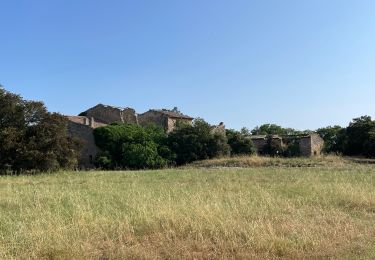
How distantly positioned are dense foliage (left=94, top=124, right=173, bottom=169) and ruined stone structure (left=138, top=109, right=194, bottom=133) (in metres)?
8.09

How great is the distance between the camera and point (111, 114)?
58469mm

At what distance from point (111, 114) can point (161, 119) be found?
6266 millimetres

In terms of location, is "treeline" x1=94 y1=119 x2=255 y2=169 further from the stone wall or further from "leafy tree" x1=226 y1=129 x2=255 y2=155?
the stone wall

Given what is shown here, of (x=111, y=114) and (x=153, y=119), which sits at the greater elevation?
(x=111, y=114)

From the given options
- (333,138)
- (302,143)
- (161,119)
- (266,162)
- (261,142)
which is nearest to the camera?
(266,162)

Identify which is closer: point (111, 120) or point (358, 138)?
point (111, 120)

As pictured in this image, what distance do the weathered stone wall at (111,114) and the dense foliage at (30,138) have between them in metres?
25.2

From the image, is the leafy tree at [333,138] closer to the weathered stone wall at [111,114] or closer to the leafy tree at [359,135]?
the leafy tree at [359,135]

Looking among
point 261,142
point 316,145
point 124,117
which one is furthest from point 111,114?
point 316,145

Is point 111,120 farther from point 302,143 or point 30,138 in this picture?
point 302,143

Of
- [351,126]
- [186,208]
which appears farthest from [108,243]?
[351,126]

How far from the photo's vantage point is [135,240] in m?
7.57

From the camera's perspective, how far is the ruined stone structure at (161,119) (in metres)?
59.0

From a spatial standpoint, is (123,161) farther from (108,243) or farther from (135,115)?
(108,243)
